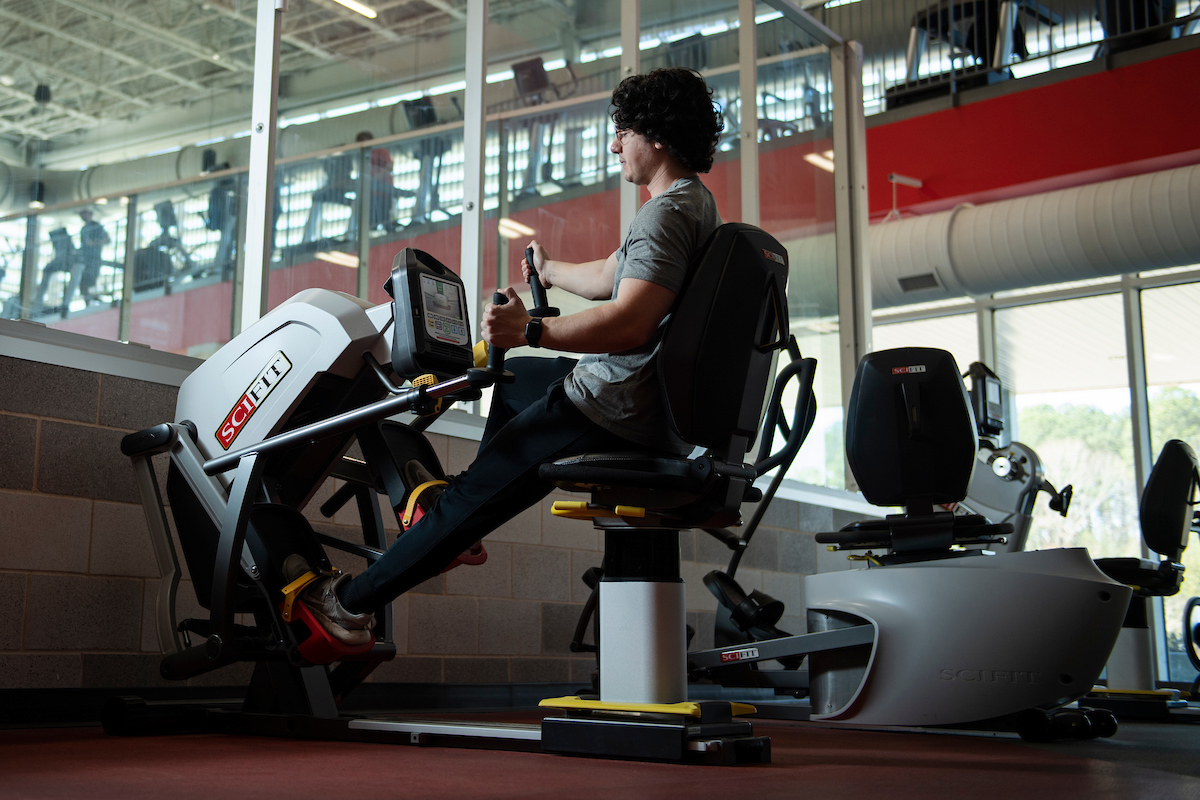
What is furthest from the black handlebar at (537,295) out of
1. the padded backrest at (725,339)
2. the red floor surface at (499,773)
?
the red floor surface at (499,773)

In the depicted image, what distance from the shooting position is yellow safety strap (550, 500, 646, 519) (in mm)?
1983

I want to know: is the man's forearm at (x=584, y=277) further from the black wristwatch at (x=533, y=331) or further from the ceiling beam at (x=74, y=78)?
the ceiling beam at (x=74, y=78)

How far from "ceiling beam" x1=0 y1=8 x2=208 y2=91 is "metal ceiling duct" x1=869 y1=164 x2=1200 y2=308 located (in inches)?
178

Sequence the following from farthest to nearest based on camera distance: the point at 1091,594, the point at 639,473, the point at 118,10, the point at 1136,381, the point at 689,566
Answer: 1. the point at 1136,381
2. the point at 689,566
3. the point at 118,10
4. the point at 1091,594
5. the point at 639,473

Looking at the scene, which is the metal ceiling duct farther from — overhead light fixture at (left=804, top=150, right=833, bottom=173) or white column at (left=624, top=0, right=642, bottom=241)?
white column at (left=624, top=0, right=642, bottom=241)

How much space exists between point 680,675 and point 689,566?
8.72ft

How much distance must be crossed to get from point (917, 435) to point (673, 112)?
130 centimetres

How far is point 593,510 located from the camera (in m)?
2.02

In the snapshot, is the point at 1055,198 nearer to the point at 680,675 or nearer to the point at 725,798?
the point at 680,675

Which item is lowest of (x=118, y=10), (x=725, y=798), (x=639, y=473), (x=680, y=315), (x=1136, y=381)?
(x=725, y=798)

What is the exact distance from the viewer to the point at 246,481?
91.4 inches

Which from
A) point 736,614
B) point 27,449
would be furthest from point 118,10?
point 736,614

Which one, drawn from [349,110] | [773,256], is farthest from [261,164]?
[773,256]

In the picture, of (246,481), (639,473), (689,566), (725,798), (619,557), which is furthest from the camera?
(689,566)
